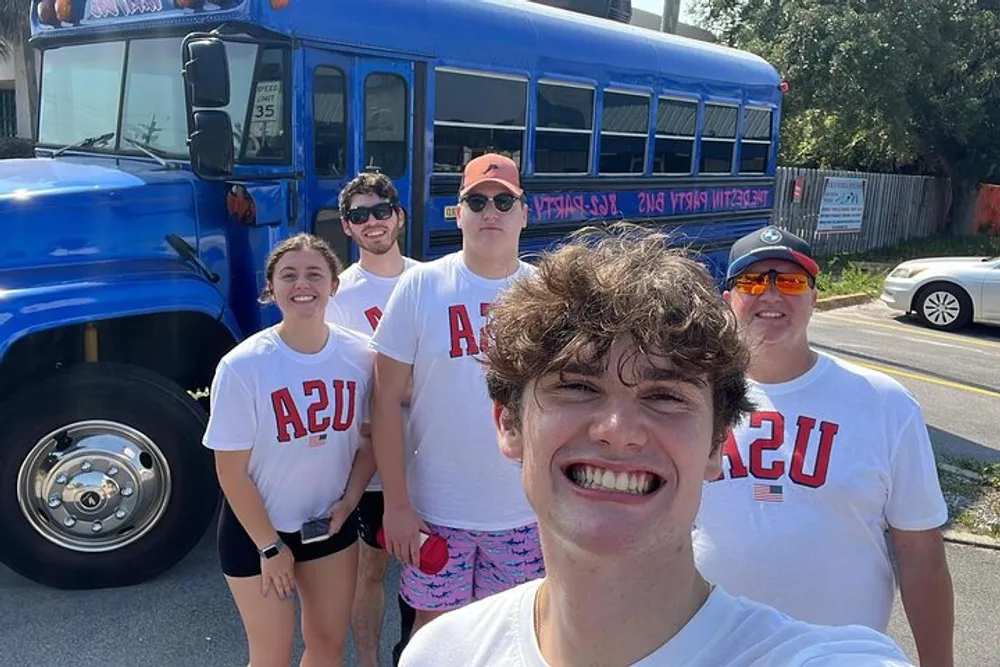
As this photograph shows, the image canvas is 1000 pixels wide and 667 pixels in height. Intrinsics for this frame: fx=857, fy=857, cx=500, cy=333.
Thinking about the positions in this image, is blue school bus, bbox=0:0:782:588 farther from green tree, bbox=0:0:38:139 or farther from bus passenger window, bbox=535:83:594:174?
green tree, bbox=0:0:38:139

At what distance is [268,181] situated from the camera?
4.06m

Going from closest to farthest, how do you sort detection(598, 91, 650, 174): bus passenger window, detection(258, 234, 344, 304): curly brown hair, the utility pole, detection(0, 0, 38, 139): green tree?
detection(258, 234, 344, 304): curly brown hair
detection(598, 91, 650, 174): bus passenger window
the utility pole
detection(0, 0, 38, 139): green tree

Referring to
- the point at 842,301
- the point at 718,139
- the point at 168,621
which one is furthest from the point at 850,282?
the point at 168,621

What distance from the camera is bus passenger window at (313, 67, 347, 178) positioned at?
421 centimetres

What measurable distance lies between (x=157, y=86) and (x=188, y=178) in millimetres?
589

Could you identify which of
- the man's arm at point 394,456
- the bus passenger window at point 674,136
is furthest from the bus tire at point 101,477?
the bus passenger window at point 674,136

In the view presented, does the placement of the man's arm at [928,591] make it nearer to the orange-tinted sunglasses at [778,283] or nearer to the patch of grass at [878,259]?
the orange-tinted sunglasses at [778,283]

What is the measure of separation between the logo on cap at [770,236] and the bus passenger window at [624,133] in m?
4.19

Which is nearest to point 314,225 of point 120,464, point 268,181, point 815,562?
point 268,181

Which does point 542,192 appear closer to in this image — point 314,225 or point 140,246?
point 314,225

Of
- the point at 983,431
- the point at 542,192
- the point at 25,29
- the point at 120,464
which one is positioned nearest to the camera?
the point at 120,464

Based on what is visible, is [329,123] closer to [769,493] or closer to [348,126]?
[348,126]

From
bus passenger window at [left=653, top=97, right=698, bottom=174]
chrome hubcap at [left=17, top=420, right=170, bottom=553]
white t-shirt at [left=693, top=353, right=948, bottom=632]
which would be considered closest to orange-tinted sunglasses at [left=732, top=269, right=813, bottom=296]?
white t-shirt at [left=693, top=353, right=948, bottom=632]

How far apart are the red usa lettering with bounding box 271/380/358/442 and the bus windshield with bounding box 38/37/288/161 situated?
195 centimetres
